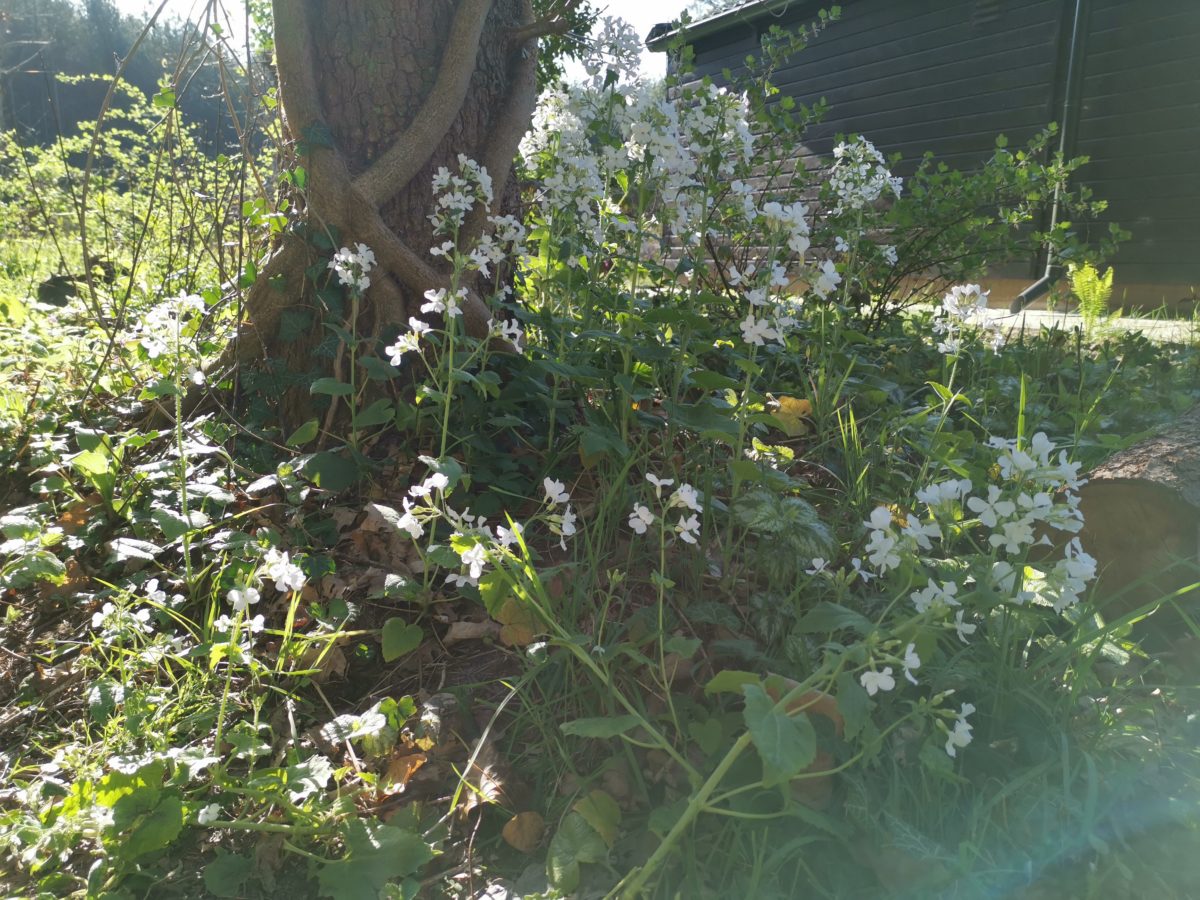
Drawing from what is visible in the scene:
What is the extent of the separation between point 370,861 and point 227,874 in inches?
8.0

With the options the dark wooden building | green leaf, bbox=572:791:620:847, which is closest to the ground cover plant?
green leaf, bbox=572:791:620:847

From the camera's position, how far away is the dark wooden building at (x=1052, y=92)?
6750mm

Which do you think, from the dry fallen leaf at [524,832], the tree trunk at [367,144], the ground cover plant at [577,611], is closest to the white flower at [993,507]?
the ground cover plant at [577,611]

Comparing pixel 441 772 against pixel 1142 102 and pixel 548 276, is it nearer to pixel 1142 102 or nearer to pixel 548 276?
pixel 548 276

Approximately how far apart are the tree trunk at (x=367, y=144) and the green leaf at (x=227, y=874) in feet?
4.09

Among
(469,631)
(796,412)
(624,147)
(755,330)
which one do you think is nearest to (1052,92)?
(796,412)

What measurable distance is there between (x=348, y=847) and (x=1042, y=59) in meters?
8.63

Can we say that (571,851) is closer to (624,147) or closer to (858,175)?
(624,147)

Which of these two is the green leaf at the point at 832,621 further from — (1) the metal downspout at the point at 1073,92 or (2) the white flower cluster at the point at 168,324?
(1) the metal downspout at the point at 1073,92

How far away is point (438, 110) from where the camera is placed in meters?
2.21

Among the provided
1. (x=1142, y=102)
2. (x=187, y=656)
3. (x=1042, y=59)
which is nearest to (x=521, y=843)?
(x=187, y=656)

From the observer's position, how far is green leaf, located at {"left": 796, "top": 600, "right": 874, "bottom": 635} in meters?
1.19

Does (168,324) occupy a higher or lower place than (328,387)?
higher

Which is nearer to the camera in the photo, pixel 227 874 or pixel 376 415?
pixel 227 874
